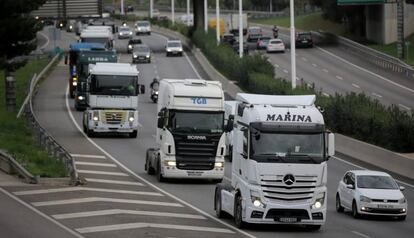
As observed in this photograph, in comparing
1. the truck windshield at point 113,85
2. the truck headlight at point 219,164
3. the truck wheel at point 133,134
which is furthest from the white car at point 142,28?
the truck headlight at point 219,164

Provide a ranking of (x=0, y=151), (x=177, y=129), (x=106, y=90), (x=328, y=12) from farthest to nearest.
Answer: (x=328, y=12) < (x=106, y=90) < (x=0, y=151) < (x=177, y=129)

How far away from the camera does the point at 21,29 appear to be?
56.1m

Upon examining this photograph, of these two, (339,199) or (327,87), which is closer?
(339,199)

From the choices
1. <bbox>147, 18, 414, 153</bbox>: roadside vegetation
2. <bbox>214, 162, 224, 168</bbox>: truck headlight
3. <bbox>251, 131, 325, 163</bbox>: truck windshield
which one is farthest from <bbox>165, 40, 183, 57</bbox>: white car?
<bbox>251, 131, 325, 163</bbox>: truck windshield

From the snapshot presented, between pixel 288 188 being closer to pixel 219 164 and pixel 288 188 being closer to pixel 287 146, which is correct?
pixel 287 146

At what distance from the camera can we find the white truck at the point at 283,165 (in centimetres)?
2664

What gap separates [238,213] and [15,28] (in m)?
30.9

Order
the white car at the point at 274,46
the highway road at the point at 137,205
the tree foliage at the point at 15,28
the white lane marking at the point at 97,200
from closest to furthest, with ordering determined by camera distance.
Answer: the highway road at the point at 137,205 < the white lane marking at the point at 97,200 < the tree foliage at the point at 15,28 < the white car at the point at 274,46

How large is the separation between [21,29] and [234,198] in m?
30.4

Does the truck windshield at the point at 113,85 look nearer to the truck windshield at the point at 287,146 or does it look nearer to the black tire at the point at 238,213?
the black tire at the point at 238,213

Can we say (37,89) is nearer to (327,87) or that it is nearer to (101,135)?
(327,87)

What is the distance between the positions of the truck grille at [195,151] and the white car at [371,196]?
17.0 feet

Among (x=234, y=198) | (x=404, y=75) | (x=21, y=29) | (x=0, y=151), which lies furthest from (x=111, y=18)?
(x=234, y=198)

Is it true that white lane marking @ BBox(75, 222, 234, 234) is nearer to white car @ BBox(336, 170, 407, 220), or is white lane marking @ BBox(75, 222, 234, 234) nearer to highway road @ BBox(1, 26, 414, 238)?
highway road @ BBox(1, 26, 414, 238)
